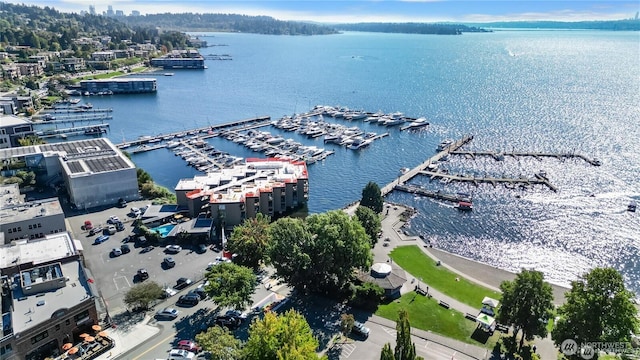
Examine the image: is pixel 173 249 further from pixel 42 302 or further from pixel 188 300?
pixel 42 302

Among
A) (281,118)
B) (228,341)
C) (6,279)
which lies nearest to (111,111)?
(281,118)

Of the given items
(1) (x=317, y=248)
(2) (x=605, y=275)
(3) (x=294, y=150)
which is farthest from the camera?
(3) (x=294, y=150)

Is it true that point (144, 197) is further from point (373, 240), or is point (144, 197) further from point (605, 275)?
point (605, 275)

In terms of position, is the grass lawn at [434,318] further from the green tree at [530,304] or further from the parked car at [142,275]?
the parked car at [142,275]

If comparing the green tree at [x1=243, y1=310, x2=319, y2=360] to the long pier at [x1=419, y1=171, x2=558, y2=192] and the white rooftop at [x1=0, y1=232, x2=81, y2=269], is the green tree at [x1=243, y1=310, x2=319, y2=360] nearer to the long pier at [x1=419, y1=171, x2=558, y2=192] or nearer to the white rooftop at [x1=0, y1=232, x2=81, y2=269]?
the white rooftop at [x1=0, y1=232, x2=81, y2=269]

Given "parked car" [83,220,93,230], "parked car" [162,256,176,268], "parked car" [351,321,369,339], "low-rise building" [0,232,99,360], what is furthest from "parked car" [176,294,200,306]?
"parked car" [83,220,93,230]

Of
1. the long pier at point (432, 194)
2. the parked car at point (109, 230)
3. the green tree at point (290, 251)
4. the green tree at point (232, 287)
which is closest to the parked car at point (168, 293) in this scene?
the green tree at point (232, 287)
